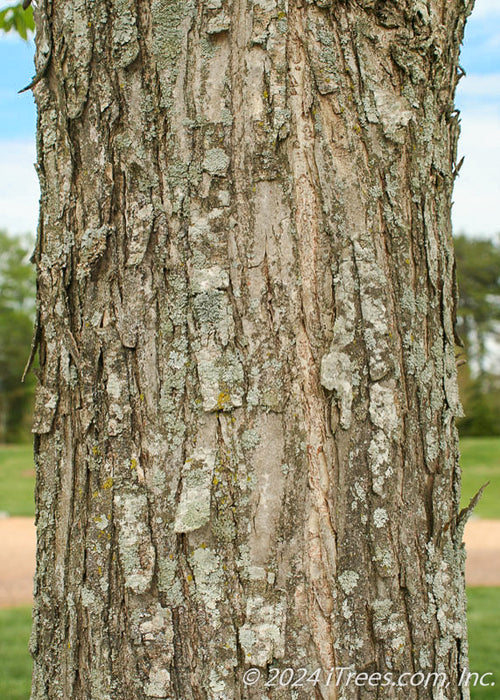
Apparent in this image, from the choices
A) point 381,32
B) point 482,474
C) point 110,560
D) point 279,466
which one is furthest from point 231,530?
point 482,474

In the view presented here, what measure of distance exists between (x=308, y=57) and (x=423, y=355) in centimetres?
72

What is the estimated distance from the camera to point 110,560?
145 centimetres

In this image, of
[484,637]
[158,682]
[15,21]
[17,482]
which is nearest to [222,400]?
[158,682]

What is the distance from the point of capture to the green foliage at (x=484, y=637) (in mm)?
4367

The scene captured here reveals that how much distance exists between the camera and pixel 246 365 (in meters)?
1.40

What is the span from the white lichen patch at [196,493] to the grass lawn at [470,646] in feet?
12.3

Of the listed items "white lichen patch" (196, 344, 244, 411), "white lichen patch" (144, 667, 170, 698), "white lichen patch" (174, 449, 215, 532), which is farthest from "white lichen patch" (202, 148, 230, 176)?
"white lichen patch" (144, 667, 170, 698)

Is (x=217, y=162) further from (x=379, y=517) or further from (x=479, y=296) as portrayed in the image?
(x=479, y=296)

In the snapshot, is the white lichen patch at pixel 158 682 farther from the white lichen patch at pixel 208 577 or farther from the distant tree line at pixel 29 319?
the distant tree line at pixel 29 319

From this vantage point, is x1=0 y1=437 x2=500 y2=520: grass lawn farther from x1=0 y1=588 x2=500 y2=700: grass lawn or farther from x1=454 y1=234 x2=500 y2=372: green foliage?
x1=454 y1=234 x2=500 y2=372: green foliage

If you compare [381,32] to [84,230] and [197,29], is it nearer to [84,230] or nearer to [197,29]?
[197,29]

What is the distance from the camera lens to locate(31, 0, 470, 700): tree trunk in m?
1.39

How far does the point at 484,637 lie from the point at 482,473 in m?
12.5

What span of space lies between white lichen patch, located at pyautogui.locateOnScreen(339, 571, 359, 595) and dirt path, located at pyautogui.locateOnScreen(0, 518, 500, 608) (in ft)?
22.6
